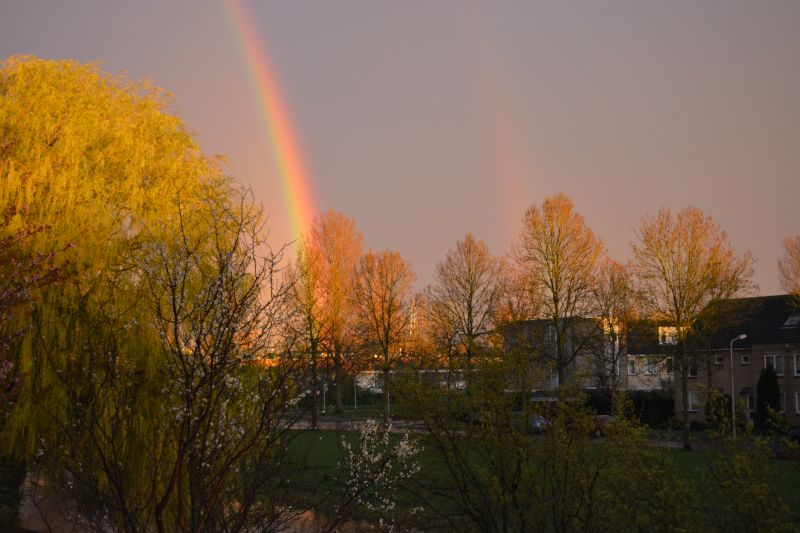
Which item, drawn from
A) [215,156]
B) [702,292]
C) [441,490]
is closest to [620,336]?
[702,292]

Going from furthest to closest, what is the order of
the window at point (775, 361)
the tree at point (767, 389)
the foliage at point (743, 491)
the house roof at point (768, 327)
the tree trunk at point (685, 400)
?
1. the house roof at point (768, 327)
2. the window at point (775, 361)
3. the tree at point (767, 389)
4. the tree trunk at point (685, 400)
5. the foliage at point (743, 491)

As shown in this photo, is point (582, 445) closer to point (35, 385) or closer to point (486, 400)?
point (486, 400)

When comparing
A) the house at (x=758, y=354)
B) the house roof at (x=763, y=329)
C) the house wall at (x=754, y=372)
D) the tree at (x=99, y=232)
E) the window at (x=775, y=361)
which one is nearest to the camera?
the tree at (x=99, y=232)

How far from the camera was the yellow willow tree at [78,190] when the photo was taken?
1246cm

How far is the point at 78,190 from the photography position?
14.0 meters

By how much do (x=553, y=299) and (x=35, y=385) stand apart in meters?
34.5

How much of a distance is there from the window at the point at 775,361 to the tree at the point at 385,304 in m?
22.6

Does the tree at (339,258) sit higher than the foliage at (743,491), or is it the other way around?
the tree at (339,258)

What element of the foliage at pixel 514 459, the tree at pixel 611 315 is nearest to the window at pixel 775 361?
the tree at pixel 611 315

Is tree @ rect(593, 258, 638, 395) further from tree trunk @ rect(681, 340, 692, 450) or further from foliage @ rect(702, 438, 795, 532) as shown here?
foliage @ rect(702, 438, 795, 532)

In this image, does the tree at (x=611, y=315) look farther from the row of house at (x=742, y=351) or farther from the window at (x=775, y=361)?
the window at (x=775, y=361)

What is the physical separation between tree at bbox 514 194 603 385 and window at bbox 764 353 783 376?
48.3 feet

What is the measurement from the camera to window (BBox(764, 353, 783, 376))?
51.3m

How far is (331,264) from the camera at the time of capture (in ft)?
183
